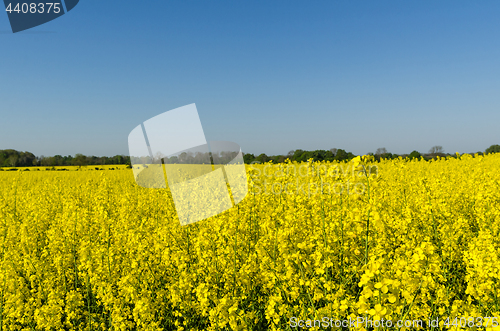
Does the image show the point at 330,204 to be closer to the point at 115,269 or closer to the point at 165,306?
the point at 165,306

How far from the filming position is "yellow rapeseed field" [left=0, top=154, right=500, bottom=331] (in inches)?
85.7

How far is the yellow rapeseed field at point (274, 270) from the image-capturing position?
218cm

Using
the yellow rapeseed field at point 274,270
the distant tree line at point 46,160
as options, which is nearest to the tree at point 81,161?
the distant tree line at point 46,160

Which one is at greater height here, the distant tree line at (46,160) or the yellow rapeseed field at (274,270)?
the distant tree line at (46,160)

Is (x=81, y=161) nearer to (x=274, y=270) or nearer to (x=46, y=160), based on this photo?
→ (x=46, y=160)

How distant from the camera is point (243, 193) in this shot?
5.27 m

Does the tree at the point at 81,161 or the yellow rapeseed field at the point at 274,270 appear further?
the tree at the point at 81,161

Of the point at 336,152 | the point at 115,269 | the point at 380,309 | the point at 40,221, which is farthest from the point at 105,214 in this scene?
the point at 336,152

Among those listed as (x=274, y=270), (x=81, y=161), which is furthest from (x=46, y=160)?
(x=274, y=270)

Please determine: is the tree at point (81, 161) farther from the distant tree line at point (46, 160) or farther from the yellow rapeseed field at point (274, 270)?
the yellow rapeseed field at point (274, 270)

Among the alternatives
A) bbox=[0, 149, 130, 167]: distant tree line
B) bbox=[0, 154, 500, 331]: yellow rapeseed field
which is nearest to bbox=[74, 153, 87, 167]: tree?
bbox=[0, 149, 130, 167]: distant tree line

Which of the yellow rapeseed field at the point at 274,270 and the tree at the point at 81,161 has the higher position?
the tree at the point at 81,161

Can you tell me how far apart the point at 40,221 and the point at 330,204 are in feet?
21.1

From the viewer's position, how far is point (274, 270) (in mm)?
2848
